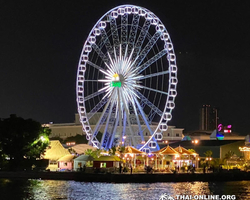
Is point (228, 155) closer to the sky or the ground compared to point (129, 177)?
closer to the sky

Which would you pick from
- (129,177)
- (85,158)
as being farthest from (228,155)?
(129,177)

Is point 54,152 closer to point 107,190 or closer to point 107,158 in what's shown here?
point 107,158

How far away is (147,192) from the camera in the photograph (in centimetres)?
4941

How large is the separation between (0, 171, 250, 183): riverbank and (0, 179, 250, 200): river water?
5.66ft

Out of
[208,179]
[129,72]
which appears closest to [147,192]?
[208,179]

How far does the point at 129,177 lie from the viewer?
191 ft

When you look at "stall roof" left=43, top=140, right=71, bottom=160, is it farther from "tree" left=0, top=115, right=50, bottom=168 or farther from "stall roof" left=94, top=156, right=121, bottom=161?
"stall roof" left=94, top=156, right=121, bottom=161

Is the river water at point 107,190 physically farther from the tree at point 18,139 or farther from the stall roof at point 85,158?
the stall roof at point 85,158

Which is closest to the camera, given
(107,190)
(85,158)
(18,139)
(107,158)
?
(107,190)

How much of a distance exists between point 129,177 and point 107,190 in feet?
24.6

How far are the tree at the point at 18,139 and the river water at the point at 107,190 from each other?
7.03 m

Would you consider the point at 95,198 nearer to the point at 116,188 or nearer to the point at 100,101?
the point at 116,188

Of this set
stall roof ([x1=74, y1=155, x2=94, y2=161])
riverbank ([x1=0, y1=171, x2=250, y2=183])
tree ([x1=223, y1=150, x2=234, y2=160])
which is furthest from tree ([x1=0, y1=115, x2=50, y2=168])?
tree ([x1=223, y1=150, x2=234, y2=160])

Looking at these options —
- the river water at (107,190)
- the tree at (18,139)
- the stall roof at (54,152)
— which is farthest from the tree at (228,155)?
the tree at (18,139)
